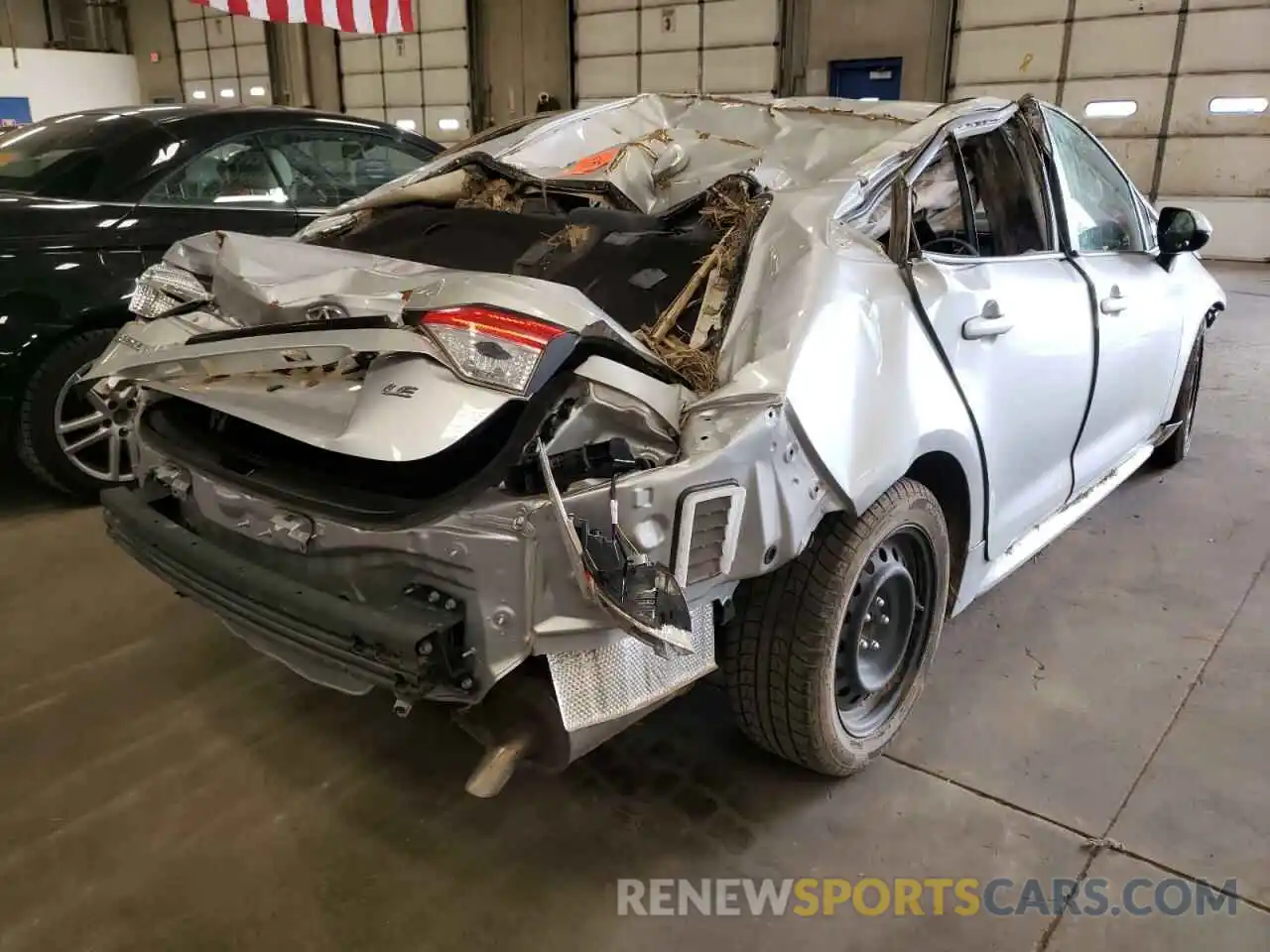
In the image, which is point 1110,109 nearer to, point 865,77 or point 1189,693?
point 865,77

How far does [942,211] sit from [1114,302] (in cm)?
67

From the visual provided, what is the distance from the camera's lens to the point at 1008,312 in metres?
2.25

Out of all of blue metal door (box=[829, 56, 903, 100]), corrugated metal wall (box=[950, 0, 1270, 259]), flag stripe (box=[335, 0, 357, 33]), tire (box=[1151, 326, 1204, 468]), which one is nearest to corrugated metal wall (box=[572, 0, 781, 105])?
blue metal door (box=[829, 56, 903, 100])

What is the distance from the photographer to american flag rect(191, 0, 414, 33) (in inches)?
320

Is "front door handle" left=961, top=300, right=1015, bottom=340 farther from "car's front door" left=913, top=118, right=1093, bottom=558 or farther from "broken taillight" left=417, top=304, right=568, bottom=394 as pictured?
"broken taillight" left=417, top=304, right=568, bottom=394

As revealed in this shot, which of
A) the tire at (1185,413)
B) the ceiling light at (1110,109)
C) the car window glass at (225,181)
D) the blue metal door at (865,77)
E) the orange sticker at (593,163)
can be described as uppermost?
the blue metal door at (865,77)

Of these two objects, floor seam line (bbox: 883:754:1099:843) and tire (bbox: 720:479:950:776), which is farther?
floor seam line (bbox: 883:754:1099:843)

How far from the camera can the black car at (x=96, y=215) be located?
3.45 metres

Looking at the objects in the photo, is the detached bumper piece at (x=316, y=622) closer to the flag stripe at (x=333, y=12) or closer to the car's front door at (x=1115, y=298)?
the car's front door at (x=1115, y=298)

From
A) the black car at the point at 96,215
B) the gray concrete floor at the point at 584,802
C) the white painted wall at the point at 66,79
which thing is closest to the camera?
the gray concrete floor at the point at 584,802

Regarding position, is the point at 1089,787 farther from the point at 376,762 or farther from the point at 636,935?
the point at 376,762

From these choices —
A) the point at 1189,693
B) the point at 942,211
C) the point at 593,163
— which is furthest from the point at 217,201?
the point at 1189,693

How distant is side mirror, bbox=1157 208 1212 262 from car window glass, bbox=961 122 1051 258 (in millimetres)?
839

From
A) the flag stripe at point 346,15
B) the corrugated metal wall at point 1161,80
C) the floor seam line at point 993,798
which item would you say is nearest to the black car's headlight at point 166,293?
the floor seam line at point 993,798
